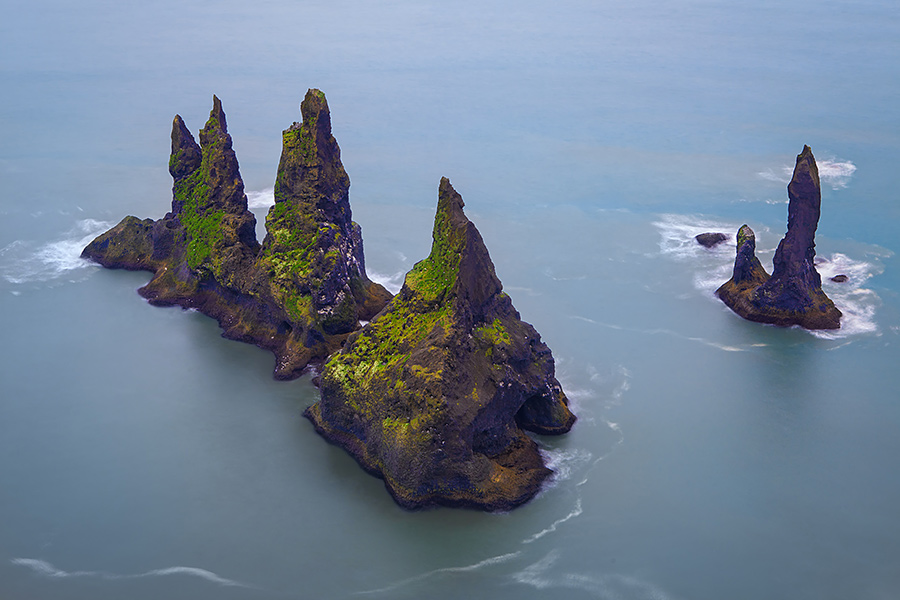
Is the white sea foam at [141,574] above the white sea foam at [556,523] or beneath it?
beneath

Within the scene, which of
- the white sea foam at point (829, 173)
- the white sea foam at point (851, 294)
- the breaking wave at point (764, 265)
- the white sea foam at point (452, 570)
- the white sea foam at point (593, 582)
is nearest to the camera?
the white sea foam at point (593, 582)

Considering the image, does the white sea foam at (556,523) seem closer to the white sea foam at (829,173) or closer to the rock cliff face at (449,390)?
the rock cliff face at (449,390)

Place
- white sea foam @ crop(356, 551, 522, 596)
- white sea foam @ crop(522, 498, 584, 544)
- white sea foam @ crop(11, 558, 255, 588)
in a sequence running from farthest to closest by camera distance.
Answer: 1. white sea foam @ crop(522, 498, 584, 544)
2. white sea foam @ crop(11, 558, 255, 588)
3. white sea foam @ crop(356, 551, 522, 596)

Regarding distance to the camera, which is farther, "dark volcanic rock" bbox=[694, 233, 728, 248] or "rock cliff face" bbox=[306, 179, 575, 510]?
"dark volcanic rock" bbox=[694, 233, 728, 248]

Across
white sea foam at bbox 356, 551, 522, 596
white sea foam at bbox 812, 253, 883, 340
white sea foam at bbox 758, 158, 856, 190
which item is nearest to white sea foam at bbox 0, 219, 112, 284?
white sea foam at bbox 356, 551, 522, 596

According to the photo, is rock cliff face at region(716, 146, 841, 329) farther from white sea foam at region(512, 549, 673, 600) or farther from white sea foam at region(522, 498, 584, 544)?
white sea foam at region(512, 549, 673, 600)

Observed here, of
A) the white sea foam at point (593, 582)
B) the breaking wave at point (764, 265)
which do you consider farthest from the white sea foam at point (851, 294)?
the white sea foam at point (593, 582)

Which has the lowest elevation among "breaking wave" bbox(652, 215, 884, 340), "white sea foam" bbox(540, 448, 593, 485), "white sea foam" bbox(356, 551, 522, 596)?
"white sea foam" bbox(356, 551, 522, 596)

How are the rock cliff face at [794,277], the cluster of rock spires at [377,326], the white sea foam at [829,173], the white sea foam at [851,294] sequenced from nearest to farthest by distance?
the cluster of rock spires at [377,326] < the rock cliff face at [794,277] < the white sea foam at [851,294] < the white sea foam at [829,173]
